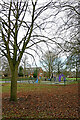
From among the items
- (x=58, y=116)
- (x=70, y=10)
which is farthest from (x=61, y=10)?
(x=58, y=116)

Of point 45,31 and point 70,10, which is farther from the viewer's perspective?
point 45,31

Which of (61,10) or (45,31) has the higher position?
(61,10)

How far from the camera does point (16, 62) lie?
701 cm

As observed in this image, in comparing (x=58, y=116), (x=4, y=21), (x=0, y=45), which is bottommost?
(x=58, y=116)

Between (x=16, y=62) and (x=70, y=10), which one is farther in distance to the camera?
(x=16, y=62)

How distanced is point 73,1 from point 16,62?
13.9 feet

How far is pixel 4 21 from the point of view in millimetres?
7027

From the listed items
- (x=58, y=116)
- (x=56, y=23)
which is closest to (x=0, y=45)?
(x=56, y=23)

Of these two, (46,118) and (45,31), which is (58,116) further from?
(45,31)

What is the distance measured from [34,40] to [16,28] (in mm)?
1353

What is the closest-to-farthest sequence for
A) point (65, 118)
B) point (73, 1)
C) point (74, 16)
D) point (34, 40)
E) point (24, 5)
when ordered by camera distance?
point (65, 118) → point (73, 1) → point (74, 16) → point (24, 5) → point (34, 40)

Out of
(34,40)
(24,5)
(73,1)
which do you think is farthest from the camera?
(34,40)

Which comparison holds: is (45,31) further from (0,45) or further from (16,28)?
(0,45)

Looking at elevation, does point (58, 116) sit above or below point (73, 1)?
below
